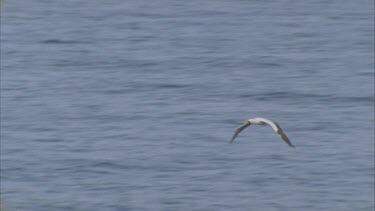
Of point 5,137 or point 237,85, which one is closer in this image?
point 5,137

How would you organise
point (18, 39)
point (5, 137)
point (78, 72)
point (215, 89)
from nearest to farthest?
1. point (5, 137)
2. point (215, 89)
3. point (78, 72)
4. point (18, 39)

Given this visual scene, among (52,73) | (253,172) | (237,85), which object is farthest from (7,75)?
(253,172)

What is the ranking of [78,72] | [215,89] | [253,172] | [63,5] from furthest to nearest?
[63,5]
[78,72]
[215,89]
[253,172]

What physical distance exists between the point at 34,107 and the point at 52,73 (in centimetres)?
200

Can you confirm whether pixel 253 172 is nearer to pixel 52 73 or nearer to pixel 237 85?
pixel 237 85

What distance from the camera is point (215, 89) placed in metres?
19.3

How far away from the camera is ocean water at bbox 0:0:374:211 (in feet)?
50.0

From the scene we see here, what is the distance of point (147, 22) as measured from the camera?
76.1 feet

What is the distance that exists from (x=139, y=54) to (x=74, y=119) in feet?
11.6

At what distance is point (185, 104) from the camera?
60.6ft

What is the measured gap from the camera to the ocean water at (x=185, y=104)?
15.2 metres

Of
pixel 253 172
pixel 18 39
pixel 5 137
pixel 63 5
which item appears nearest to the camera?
pixel 253 172

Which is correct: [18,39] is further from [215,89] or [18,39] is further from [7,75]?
[215,89]

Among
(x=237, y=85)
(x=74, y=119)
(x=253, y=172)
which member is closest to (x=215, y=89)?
(x=237, y=85)
